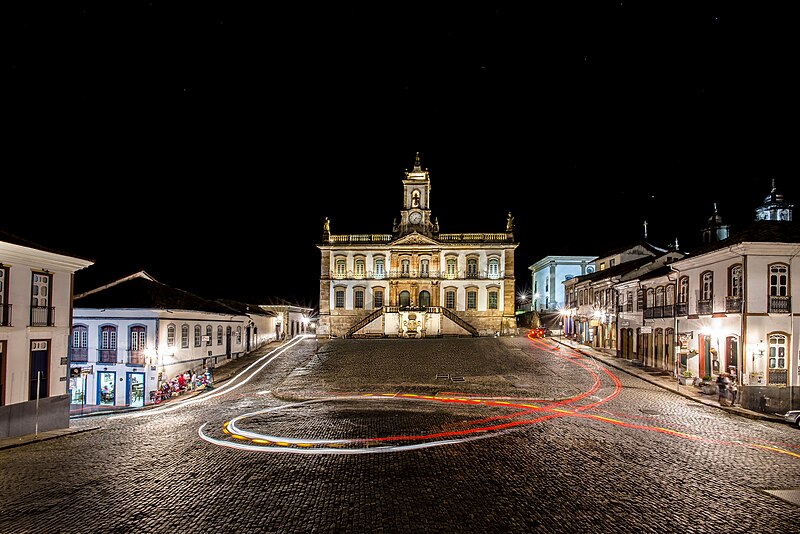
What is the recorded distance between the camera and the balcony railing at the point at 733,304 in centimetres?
2420

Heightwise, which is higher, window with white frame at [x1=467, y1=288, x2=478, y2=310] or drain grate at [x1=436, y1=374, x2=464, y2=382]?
window with white frame at [x1=467, y1=288, x2=478, y2=310]

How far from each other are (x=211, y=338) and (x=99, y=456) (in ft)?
80.2

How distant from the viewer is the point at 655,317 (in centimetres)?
3384

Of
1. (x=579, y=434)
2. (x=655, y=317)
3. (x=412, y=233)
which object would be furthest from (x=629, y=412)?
(x=412, y=233)

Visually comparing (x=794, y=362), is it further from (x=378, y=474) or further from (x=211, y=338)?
(x=211, y=338)

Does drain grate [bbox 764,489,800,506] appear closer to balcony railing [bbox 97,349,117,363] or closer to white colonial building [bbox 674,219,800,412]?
white colonial building [bbox 674,219,800,412]

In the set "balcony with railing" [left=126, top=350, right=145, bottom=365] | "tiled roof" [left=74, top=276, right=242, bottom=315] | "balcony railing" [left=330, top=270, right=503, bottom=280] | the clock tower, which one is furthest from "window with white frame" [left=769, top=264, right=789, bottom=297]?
the clock tower

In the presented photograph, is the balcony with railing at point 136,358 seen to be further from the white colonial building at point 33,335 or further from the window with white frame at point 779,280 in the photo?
the window with white frame at point 779,280

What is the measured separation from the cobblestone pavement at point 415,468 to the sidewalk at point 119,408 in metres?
0.63

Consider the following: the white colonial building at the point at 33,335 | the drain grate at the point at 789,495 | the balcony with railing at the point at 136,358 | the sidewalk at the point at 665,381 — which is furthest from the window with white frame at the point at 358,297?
the drain grate at the point at 789,495

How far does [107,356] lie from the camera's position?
31234 mm

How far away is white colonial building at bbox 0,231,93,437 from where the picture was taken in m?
18.2

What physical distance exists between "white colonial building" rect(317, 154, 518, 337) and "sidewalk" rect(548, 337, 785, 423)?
16.3m

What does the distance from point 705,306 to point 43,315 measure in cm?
2892
